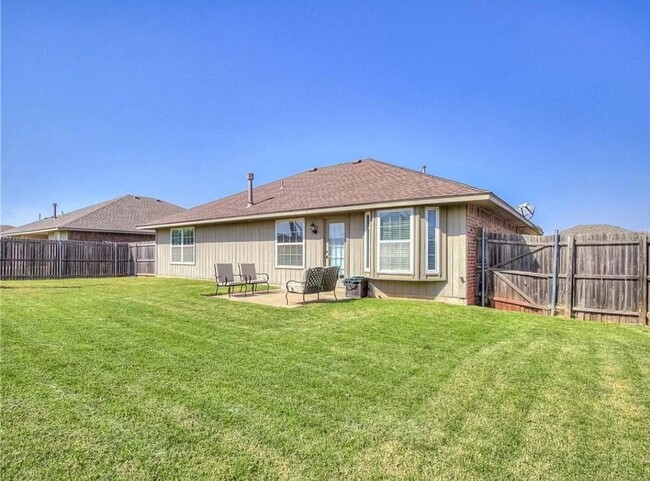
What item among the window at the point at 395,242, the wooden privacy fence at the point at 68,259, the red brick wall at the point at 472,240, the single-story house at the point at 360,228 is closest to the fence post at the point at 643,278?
the single-story house at the point at 360,228

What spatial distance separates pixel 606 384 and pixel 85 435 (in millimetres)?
5083

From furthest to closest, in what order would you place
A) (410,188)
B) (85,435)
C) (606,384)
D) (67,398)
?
1. (410,188)
2. (606,384)
3. (67,398)
4. (85,435)

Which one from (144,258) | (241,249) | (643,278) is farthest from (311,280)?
(144,258)

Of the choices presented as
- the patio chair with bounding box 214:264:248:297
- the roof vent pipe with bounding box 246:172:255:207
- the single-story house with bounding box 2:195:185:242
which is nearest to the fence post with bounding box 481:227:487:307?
the patio chair with bounding box 214:264:248:297

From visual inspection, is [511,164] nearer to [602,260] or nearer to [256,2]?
[602,260]

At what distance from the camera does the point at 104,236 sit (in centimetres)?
2334

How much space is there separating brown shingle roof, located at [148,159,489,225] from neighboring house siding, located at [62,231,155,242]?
301 inches

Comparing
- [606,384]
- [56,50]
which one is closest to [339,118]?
[56,50]

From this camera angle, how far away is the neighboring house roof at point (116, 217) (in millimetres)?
22938

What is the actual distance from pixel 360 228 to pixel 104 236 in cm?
1966

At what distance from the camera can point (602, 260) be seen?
795cm

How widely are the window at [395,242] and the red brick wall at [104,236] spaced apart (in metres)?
20.3

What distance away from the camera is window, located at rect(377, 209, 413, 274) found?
9617 mm

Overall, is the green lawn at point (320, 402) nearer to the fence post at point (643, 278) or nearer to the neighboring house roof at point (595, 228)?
the fence post at point (643, 278)
